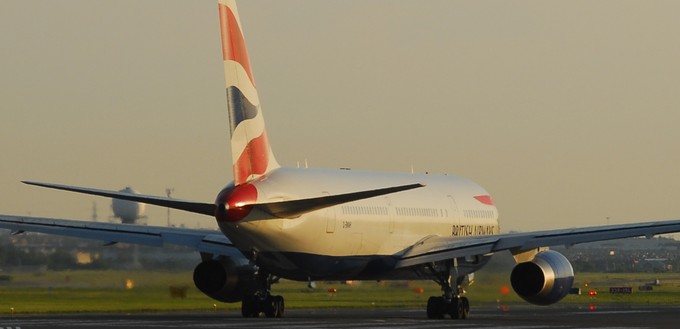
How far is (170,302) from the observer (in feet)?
169

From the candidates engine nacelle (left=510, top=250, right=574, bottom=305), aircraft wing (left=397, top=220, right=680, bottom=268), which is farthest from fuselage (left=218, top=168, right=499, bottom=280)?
engine nacelle (left=510, top=250, right=574, bottom=305)

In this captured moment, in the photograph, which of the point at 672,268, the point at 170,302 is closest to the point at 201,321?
the point at 170,302

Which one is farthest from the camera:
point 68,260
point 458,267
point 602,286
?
point 602,286

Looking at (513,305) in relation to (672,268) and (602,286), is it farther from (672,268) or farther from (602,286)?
(672,268)

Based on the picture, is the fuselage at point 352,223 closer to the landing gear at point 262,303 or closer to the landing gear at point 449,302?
the landing gear at point 262,303

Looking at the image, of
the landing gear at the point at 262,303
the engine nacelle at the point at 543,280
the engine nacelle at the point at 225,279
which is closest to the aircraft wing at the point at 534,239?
the engine nacelle at the point at 543,280

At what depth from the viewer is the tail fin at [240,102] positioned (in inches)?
1451

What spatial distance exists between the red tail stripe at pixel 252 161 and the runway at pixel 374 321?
367 centimetres

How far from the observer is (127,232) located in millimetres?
43375

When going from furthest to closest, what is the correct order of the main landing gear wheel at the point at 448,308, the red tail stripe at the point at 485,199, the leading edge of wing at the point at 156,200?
the red tail stripe at the point at 485,199
the main landing gear wheel at the point at 448,308
the leading edge of wing at the point at 156,200

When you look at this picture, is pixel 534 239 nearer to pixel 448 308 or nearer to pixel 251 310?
pixel 448 308

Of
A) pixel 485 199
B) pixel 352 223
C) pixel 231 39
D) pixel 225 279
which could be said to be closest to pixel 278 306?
pixel 225 279

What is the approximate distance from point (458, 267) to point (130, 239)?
9982mm

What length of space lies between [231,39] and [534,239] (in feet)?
35.8
